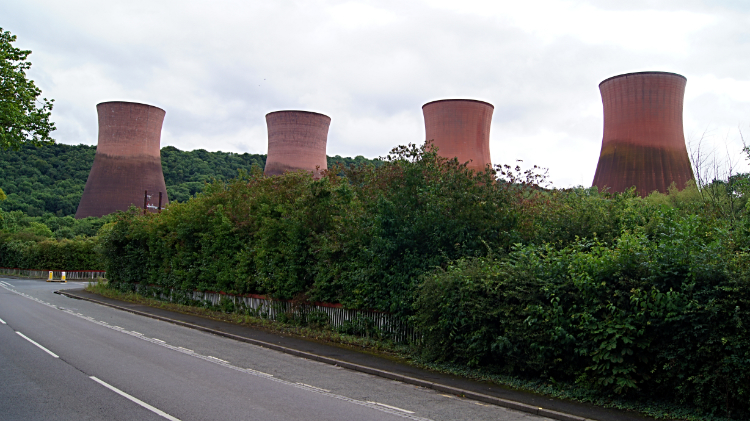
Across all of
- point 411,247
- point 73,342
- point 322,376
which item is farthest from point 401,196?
point 73,342

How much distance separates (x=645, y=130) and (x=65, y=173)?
74.5 meters

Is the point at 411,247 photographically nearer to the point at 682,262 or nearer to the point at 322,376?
the point at 322,376

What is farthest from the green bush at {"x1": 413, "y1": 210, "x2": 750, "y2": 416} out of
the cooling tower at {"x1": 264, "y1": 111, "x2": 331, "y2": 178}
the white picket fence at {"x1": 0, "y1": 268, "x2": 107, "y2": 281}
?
the white picket fence at {"x1": 0, "y1": 268, "x2": 107, "y2": 281}

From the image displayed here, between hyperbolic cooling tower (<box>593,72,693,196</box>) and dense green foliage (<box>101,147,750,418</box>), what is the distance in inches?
618

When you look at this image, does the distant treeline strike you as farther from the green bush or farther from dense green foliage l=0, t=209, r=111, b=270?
the green bush

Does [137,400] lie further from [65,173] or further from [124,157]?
[65,173]

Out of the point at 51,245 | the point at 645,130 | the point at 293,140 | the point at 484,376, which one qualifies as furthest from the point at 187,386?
the point at 51,245

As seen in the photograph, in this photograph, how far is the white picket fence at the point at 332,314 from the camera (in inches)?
406

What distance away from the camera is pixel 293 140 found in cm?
3550

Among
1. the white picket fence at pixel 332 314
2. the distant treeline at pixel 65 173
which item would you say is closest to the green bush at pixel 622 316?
the white picket fence at pixel 332 314

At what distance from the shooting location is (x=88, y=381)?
7.07m

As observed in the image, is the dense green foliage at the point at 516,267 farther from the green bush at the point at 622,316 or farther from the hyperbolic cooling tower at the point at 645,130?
the hyperbolic cooling tower at the point at 645,130

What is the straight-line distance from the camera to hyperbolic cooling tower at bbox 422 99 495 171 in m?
27.5

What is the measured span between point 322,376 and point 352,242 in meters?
3.60
